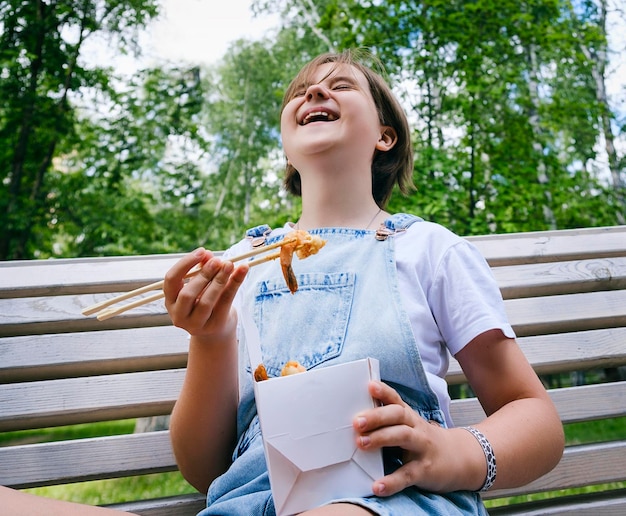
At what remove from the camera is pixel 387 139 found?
165 cm

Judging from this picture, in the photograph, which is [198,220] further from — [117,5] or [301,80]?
[301,80]

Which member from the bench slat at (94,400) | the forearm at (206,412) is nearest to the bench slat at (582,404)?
the bench slat at (94,400)

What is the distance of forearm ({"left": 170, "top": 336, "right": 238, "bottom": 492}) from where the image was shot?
3.76 feet

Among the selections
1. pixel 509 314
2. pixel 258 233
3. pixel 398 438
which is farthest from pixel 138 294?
pixel 509 314

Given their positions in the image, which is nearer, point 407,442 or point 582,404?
point 407,442

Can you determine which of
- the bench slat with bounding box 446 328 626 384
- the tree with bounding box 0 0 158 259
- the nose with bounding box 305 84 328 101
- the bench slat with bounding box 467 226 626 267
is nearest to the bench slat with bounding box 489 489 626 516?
the bench slat with bounding box 446 328 626 384

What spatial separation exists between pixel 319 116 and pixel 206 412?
75 cm

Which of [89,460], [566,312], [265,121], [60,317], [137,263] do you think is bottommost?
[89,460]

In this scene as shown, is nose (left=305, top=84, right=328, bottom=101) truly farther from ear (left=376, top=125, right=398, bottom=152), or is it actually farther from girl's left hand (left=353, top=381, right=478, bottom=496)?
girl's left hand (left=353, top=381, right=478, bottom=496)

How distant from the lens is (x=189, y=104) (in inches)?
319

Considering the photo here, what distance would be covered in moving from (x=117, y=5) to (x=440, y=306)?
777 centimetres

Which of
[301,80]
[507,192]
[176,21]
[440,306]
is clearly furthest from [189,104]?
[440,306]

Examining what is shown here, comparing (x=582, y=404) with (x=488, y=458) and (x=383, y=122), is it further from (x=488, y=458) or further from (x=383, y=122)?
(x=383, y=122)

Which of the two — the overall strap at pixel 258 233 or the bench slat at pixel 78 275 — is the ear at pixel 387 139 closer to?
the overall strap at pixel 258 233
